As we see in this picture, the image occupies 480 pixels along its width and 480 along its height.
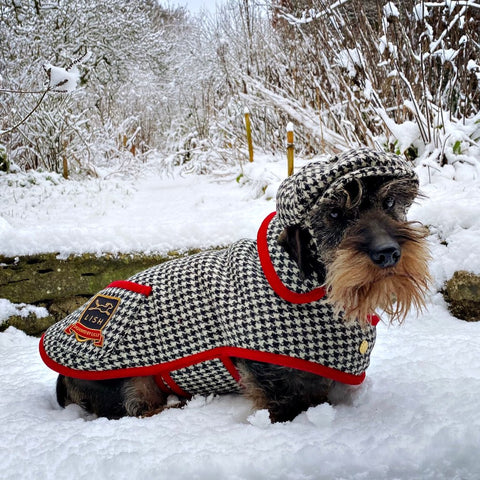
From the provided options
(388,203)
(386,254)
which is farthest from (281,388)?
(388,203)

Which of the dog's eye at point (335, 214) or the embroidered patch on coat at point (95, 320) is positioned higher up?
the dog's eye at point (335, 214)

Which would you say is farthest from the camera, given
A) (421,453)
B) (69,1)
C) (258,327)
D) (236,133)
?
(69,1)

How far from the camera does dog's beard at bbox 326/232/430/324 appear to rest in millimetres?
1535

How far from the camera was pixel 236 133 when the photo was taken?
351 inches

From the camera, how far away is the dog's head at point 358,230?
5.03 ft

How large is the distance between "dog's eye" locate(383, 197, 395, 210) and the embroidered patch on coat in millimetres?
1147

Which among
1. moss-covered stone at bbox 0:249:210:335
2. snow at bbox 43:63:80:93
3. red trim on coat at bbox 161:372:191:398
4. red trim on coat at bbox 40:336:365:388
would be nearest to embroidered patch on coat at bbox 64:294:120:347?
red trim on coat at bbox 40:336:365:388

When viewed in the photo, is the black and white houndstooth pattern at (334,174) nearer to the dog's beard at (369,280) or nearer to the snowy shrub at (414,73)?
the dog's beard at (369,280)

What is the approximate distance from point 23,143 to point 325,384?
30.1 ft

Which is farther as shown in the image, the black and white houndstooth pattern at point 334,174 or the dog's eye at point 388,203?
the dog's eye at point 388,203

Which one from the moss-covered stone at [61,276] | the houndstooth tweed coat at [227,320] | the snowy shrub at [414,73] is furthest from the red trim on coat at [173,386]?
the snowy shrub at [414,73]

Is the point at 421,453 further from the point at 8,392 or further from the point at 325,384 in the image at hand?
the point at 8,392

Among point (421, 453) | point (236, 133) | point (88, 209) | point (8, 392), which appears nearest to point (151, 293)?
point (8, 392)

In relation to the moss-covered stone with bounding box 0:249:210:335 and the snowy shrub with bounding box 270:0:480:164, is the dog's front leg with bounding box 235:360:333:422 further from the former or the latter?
the snowy shrub with bounding box 270:0:480:164
